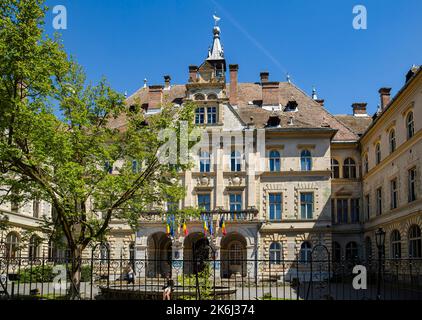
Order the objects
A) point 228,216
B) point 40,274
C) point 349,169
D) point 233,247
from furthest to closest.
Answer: point 349,169
point 233,247
point 228,216
point 40,274

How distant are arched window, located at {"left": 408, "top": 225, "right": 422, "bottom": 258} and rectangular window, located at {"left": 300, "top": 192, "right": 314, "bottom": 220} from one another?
30.0 feet

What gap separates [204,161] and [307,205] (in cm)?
830

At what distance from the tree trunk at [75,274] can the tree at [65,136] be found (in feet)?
0.13

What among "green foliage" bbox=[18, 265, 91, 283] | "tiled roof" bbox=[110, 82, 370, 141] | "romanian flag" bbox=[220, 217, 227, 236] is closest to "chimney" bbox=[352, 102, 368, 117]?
"tiled roof" bbox=[110, 82, 370, 141]

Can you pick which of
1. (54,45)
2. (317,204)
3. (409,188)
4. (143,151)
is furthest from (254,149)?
(54,45)

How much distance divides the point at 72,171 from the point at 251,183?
71.8 ft

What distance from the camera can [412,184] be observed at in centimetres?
2802

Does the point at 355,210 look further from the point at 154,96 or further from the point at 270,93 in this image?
the point at 154,96

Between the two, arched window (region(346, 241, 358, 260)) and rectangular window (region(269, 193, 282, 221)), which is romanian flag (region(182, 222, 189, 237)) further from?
arched window (region(346, 241, 358, 260))

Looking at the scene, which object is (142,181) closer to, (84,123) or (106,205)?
(106,205)

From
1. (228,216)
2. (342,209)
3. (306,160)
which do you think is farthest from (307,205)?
(228,216)

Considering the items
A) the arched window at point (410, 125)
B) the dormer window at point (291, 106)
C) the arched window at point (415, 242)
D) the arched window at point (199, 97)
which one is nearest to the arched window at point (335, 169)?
the dormer window at point (291, 106)

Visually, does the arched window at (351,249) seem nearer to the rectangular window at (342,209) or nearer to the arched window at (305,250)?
the rectangular window at (342,209)
